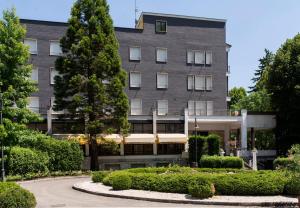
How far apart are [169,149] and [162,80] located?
8463mm

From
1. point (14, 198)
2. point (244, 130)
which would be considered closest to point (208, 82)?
point (244, 130)

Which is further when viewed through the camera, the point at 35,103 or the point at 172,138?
the point at 35,103

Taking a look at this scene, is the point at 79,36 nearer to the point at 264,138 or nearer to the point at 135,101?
the point at 135,101

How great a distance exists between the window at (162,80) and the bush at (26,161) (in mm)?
20326

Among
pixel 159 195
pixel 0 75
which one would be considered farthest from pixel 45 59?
pixel 159 195

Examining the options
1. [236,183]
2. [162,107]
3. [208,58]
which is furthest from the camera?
[208,58]

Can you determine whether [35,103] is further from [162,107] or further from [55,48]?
[162,107]

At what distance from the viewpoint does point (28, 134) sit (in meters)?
38.3

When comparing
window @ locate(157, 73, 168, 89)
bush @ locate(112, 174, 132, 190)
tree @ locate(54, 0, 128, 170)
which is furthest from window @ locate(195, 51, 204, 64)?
bush @ locate(112, 174, 132, 190)

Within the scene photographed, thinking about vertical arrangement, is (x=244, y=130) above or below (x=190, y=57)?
below

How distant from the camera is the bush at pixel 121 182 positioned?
2548 cm

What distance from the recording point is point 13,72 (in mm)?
37469

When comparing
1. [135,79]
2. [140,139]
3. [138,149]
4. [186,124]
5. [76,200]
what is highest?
[135,79]

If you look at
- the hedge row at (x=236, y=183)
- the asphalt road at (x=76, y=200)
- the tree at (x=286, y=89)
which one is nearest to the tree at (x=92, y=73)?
the asphalt road at (x=76, y=200)
